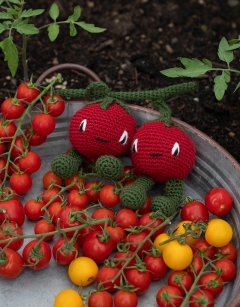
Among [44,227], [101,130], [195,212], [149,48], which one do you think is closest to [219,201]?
[195,212]

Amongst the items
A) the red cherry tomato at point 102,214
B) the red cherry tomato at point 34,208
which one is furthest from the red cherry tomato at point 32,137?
the red cherry tomato at point 102,214

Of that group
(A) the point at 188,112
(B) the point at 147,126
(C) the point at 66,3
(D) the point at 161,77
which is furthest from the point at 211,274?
(C) the point at 66,3

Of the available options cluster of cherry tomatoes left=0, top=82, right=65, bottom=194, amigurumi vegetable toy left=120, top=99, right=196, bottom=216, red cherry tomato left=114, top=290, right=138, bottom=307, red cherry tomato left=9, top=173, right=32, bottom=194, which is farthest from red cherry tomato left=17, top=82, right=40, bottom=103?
red cherry tomato left=114, top=290, right=138, bottom=307

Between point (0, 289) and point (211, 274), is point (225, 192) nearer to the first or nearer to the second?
point (211, 274)

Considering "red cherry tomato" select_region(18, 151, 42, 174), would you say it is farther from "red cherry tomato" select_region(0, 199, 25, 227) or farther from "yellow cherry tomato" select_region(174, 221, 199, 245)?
"yellow cherry tomato" select_region(174, 221, 199, 245)

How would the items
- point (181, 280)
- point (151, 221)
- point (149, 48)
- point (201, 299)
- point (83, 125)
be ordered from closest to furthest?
point (201, 299) → point (181, 280) → point (151, 221) → point (83, 125) → point (149, 48)

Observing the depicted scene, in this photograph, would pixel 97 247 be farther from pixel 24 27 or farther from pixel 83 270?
pixel 24 27
